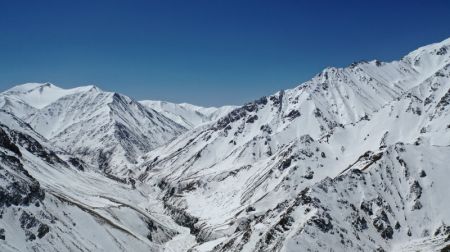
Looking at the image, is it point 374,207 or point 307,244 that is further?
point 374,207

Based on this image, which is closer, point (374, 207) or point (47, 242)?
point (47, 242)

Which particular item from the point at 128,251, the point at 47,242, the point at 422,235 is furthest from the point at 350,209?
the point at 47,242

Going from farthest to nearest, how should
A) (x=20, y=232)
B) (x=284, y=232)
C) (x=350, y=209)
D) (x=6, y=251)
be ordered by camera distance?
(x=350, y=209) → (x=284, y=232) → (x=20, y=232) → (x=6, y=251)

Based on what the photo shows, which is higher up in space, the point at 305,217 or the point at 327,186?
the point at 327,186

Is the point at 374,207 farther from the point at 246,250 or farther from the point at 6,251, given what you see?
the point at 6,251

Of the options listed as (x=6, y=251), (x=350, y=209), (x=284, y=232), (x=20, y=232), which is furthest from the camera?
(x=350, y=209)

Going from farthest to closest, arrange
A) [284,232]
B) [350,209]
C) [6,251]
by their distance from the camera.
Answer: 1. [350,209]
2. [284,232]
3. [6,251]

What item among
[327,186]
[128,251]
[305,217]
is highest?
[327,186]

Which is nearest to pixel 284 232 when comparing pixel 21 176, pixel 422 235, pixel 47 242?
pixel 422 235

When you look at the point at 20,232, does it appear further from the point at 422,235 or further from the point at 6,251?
the point at 422,235
